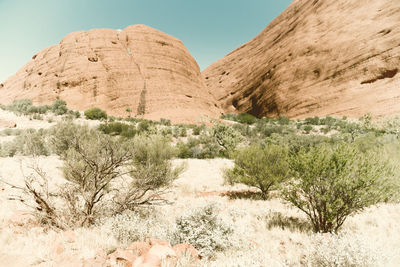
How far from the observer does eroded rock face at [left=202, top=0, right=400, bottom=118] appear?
30.4 m

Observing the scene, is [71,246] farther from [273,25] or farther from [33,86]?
[273,25]

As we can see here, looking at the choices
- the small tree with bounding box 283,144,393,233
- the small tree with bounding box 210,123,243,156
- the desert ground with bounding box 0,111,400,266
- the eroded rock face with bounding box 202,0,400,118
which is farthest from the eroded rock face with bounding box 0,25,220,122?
the small tree with bounding box 283,144,393,233

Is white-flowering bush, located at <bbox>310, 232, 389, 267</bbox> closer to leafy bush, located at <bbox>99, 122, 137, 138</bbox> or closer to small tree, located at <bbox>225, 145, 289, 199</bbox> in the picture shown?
small tree, located at <bbox>225, 145, 289, 199</bbox>

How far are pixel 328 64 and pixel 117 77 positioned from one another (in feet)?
116

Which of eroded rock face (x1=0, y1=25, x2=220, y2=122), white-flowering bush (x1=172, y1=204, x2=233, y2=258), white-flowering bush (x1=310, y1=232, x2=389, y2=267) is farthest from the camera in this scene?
eroded rock face (x1=0, y1=25, x2=220, y2=122)

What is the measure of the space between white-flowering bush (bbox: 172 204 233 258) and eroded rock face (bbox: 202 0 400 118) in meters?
31.8

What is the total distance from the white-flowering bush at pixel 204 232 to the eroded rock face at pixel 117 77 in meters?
28.0

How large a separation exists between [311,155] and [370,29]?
42.0m

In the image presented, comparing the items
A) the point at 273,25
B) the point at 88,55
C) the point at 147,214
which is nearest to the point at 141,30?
the point at 88,55

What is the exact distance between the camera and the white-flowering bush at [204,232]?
3174mm

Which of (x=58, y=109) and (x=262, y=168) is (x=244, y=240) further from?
(x=58, y=109)

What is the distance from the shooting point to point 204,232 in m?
3.44

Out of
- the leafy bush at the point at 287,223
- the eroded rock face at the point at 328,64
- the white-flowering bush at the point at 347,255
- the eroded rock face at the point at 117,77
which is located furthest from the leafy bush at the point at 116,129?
the eroded rock face at the point at 328,64

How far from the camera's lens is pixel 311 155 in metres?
4.17
